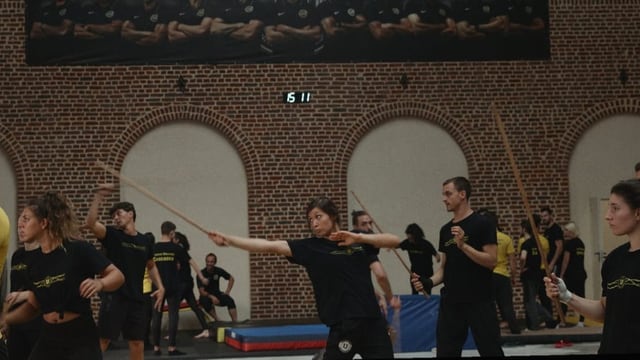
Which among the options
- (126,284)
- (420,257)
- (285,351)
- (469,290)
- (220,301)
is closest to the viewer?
(469,290)

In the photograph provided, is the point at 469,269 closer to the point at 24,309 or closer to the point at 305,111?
the point at 24,309

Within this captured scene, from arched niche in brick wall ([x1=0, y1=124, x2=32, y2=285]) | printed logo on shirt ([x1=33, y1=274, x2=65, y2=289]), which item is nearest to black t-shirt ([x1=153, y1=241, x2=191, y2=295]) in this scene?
arched niche in brick wall ([x1=0, y1=124, x2=32, y2=285])

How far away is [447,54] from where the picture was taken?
59.6ft

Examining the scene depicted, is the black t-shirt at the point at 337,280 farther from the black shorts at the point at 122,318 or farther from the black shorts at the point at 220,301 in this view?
the black shorts at the point at 220,301

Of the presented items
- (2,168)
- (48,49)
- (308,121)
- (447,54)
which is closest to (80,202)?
(2,168)

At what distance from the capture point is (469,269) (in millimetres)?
8414

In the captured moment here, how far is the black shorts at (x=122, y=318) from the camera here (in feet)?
31.5

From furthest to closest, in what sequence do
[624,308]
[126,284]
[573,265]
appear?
[573,265] < [126,284] < [624,308]

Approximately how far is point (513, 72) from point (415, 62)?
1.73 metres

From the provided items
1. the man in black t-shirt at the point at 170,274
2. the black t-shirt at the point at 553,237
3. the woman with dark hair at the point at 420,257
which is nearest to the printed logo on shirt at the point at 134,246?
the man in black t-shirt at the point at 170,274

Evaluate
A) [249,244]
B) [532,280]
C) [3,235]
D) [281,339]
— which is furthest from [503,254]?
[3,235]

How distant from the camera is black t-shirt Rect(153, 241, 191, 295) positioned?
1329 cm

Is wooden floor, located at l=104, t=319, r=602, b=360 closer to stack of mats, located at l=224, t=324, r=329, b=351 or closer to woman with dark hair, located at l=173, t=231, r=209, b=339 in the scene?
stack of mats, located at l=224, t=324, r=329, b=351

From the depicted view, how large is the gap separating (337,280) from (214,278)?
381 inches
